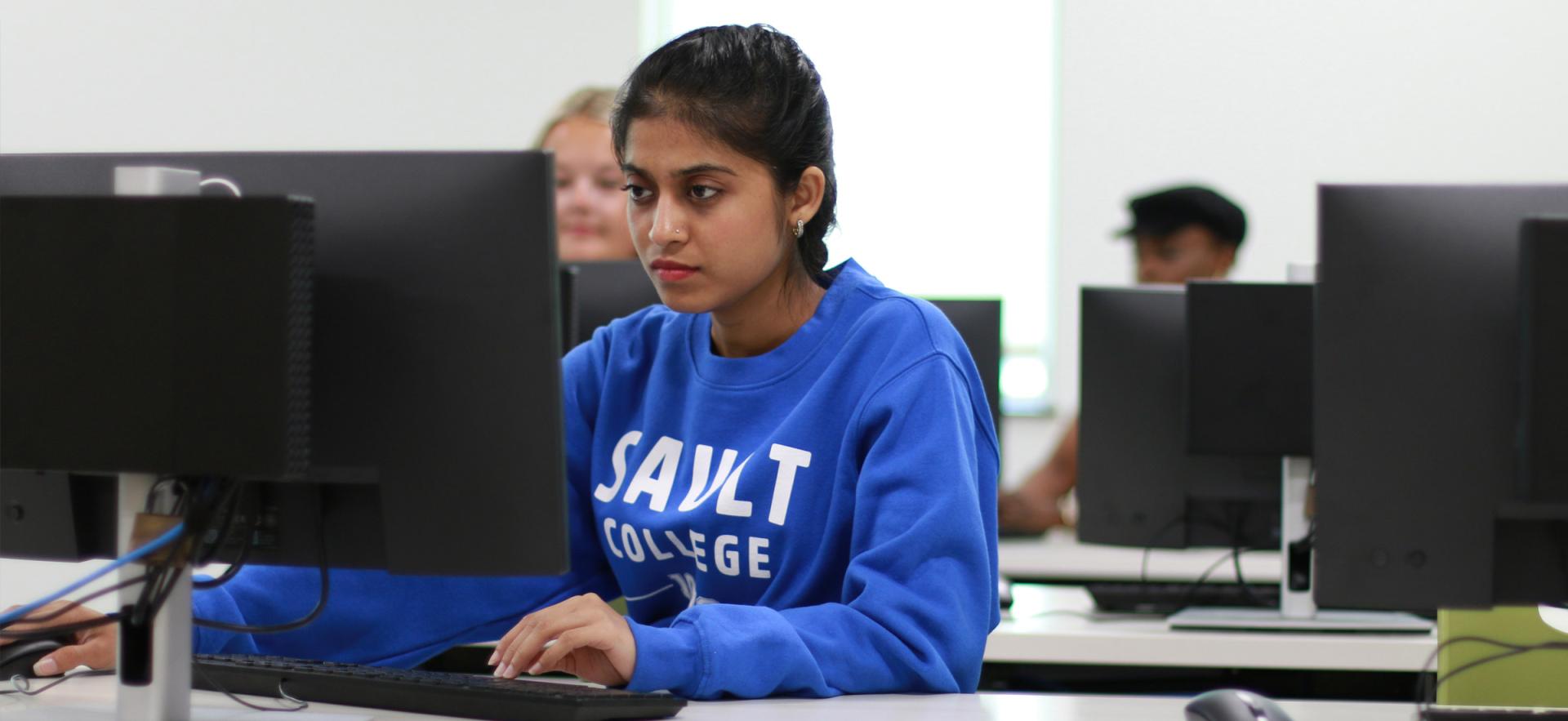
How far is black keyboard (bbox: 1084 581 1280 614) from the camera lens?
2.31m

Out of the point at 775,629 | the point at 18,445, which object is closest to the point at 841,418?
the point at 775,629

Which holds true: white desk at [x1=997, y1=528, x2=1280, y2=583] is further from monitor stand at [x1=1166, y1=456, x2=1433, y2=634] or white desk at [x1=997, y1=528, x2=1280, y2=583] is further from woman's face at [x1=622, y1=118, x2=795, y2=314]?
woman's face at [x1=622, y1=118, x2=795, y2=314]

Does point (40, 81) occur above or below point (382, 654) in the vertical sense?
above

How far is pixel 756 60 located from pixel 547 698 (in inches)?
26.0

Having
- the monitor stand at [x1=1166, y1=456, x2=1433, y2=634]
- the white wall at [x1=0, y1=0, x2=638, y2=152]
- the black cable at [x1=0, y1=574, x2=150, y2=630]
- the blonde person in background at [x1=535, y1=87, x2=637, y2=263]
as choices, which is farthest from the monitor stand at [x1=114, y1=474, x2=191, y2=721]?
the white wall at [x1=0, y1=0, x2=638, y2=152]

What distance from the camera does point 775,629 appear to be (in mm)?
1238

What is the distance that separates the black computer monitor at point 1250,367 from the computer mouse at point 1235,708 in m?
1.06

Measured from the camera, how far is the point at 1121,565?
2904mm

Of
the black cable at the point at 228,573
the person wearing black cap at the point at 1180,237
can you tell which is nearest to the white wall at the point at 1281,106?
the person wearing black cap at the point at 1180,237

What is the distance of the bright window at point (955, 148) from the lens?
4684 mm

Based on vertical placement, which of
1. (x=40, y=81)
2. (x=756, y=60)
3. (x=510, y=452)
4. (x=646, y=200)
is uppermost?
(x=40, y=81)

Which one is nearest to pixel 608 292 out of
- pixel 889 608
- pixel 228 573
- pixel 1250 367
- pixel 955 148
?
pixel 1250 367

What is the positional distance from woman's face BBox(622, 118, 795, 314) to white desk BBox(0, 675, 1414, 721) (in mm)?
392

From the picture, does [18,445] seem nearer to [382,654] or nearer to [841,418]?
[382,654]
